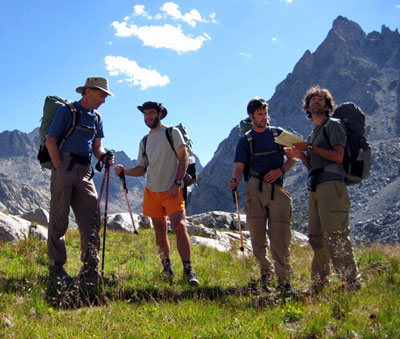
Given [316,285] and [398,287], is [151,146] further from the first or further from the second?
[398,287]

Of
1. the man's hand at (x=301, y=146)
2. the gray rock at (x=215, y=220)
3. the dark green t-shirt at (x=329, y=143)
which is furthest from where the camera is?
the gray rock at (x=215, y=220)

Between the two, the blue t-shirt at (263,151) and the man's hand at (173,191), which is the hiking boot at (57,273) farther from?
the blue t-shirt at (263,151)

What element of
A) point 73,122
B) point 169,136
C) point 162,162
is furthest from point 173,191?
point 73,122

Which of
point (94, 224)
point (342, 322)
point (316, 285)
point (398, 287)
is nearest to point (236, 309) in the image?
point (342, 322)

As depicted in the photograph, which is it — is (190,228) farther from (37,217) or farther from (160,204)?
(160,204)

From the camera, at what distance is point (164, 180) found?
249 inches

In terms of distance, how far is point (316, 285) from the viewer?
191 inches

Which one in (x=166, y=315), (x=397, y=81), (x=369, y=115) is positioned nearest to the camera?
(x=166, y=315)

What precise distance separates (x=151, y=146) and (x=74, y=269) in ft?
8.93

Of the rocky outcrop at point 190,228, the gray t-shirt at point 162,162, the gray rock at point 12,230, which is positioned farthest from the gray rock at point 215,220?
the gray t-shirt at point 162,162

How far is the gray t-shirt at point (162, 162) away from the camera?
20.8 ft

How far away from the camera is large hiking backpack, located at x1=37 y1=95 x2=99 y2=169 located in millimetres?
5941

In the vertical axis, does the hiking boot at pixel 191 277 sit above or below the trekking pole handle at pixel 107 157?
below

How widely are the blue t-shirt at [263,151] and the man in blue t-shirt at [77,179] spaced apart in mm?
2343
